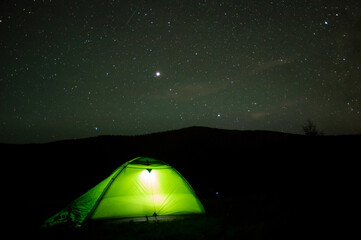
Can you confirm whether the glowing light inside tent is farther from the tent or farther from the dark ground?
the dark ground

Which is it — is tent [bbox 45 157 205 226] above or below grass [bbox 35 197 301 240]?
above

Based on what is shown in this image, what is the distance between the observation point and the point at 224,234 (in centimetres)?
512

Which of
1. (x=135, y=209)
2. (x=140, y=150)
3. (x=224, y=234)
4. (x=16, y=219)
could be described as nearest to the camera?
(x=224, y=234)

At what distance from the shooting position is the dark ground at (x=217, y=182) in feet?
17.8

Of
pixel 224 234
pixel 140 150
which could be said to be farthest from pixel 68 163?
pixel 224 234

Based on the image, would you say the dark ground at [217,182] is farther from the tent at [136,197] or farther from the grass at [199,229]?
the tent at [136,197]

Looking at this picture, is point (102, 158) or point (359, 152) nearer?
point (359, 152)

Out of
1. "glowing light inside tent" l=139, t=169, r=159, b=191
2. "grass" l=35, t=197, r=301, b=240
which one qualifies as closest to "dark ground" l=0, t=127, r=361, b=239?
"grass" l=35, t=197, r=301, b=240

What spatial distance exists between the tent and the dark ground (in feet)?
1.22

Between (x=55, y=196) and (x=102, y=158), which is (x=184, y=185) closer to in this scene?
(x=55, y=196)

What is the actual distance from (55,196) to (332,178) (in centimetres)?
1331

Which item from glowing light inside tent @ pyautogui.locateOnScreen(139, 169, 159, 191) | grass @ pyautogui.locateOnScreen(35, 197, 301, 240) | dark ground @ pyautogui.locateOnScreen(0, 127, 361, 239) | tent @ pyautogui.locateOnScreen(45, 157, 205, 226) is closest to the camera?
grass @ pyautogui.locateOnScreen(35, 197, 301, 240)

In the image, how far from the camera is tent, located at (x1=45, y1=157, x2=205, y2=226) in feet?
19.6

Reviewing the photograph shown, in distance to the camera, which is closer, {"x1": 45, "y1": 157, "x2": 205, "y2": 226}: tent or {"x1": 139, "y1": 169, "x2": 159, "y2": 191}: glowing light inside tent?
{"x1": 45, "y1": 157, "x2": 205, "y2": 226}: tent
